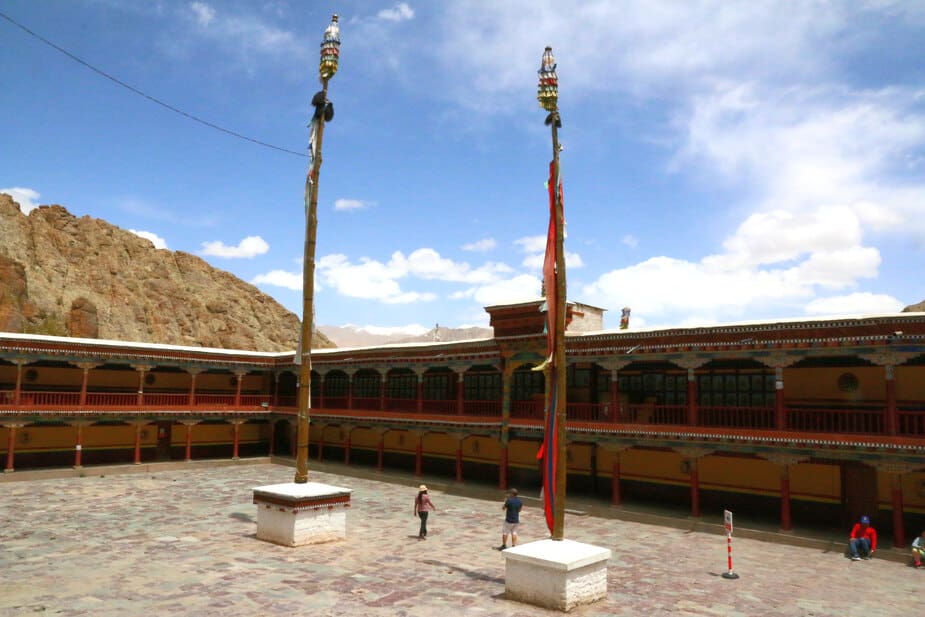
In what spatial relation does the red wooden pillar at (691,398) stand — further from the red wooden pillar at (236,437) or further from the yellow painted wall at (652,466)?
the red wooden pillar at (236,437)

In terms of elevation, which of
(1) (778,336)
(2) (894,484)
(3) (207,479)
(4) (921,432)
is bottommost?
(3) (207,479)

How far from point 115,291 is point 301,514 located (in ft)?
253

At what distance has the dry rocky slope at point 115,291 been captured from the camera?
231 feet

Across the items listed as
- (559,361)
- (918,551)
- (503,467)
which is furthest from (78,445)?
(918,551)

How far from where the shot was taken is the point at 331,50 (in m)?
17.9

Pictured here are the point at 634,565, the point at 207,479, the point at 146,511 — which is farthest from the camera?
the point at 207,479

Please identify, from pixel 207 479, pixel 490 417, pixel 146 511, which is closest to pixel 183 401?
pixel 207 479

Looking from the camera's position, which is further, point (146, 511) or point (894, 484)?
point (146, 511)

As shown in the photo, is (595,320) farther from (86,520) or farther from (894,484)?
(86,520)

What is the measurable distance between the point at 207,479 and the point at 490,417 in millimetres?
12839

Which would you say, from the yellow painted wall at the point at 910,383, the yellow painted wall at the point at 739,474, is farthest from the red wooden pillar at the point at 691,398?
the yellow painted wall at the point at 910,383

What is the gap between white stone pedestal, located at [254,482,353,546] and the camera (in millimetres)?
16094

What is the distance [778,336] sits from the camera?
749 inches

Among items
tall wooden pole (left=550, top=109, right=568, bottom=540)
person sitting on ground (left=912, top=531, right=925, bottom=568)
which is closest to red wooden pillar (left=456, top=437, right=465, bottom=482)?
tall wooden pole (left=550, top=109, right=568, bottom=540)
